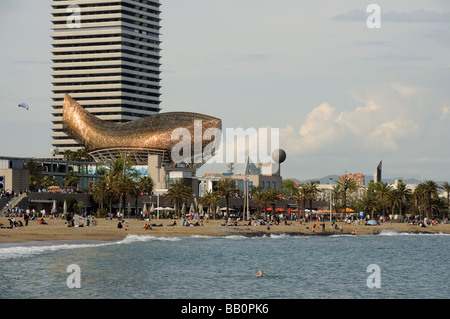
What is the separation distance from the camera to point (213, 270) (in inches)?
1934

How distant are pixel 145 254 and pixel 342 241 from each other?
34.2 meters

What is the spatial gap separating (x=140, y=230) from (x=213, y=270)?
104 feet

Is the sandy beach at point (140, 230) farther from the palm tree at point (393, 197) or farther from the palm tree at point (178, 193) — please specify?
the palm tree at point (393, 197)

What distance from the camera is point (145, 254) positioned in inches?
2280

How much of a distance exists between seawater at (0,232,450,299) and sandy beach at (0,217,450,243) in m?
3.10

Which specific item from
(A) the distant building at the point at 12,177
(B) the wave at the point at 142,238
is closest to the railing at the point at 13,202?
(A) the distant building at the point at 12,177

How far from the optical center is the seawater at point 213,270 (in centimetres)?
3894

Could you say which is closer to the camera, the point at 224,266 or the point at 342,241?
the point at 224,266

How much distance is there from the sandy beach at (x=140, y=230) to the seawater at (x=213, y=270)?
3.10m

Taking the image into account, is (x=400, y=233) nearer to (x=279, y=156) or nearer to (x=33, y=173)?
(x=279, y=156)

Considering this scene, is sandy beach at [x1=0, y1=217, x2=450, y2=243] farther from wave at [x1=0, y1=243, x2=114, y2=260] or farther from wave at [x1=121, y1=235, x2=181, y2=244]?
wave at [x1=0, y1=243, x2=114, y2=260]
